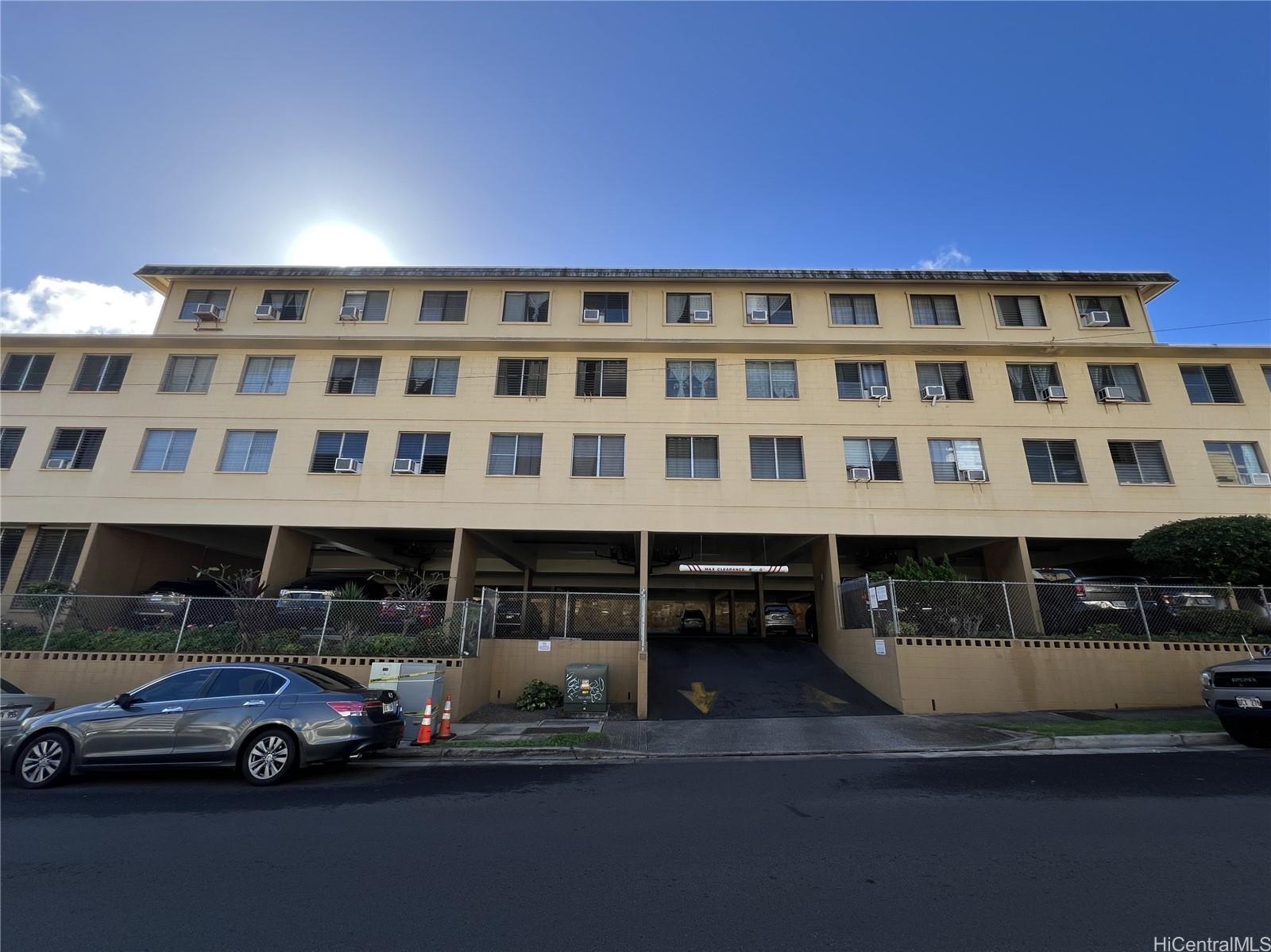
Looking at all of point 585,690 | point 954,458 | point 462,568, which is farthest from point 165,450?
point 954,458

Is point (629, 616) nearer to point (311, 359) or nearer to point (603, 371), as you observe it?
point (603, 371)

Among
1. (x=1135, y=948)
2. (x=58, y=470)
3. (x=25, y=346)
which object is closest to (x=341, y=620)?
(x=58, y=470)

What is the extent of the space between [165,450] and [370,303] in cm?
791

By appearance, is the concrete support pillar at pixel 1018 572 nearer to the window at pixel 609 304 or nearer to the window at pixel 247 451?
the window at pixel 609 304

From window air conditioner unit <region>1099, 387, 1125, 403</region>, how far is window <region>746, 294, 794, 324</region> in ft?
32.4

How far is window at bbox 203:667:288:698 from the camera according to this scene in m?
8.10

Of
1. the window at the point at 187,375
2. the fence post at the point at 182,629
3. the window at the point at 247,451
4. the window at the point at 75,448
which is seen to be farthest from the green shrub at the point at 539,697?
the window at the point at 75,448

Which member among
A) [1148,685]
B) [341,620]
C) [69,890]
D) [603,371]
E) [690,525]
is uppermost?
[603,371]

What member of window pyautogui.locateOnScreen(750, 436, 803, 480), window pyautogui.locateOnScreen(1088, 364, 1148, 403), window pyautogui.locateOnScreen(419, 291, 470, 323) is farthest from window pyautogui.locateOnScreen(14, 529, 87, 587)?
window pyautogui.locateOnScreen(1088, 364, 1148, 403)

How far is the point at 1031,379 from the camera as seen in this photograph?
64.0 feet

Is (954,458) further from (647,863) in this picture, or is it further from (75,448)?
(75,448)

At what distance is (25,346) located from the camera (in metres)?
20.5

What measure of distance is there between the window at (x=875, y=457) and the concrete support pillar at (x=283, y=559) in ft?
56.5

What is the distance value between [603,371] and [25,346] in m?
19.7
